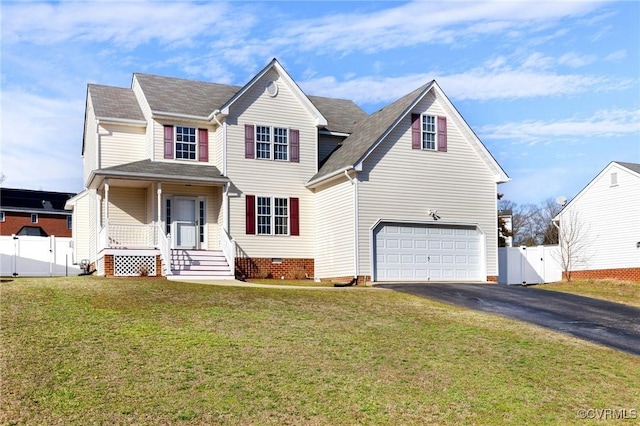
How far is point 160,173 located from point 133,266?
3.46 m

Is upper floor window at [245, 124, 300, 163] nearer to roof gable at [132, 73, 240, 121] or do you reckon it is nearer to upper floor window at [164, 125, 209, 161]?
upper floor window at [164, 125, 209, 161]

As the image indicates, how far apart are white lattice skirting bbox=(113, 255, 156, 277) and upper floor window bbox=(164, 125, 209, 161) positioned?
429 centimetres

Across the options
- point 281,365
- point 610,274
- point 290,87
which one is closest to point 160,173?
point 290,87

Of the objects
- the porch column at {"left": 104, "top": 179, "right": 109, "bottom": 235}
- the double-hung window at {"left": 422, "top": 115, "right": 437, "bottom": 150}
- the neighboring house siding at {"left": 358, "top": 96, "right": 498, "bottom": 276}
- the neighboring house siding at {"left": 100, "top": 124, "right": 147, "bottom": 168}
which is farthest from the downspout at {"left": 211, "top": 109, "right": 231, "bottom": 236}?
the double-hung window at {"left": 422, "top": 115, "right": 437, "bottom": 150}

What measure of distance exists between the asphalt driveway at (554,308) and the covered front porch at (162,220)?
6.85 meters

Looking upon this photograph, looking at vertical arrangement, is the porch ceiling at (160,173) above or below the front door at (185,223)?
above

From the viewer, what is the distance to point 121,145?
1139 inches

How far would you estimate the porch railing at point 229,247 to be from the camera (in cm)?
2698

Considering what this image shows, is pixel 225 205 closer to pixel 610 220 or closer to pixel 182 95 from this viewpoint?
pixel 182 95

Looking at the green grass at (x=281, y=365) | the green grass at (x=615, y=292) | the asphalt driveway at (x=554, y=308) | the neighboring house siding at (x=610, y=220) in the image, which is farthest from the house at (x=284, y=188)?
the neighboring house siding at (x=610, y=220)

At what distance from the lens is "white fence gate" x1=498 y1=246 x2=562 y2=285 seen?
3556cm

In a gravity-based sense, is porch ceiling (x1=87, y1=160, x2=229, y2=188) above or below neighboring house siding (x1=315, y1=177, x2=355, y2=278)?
above

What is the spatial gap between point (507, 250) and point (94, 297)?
2204cm

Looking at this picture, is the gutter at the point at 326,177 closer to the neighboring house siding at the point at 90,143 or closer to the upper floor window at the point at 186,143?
the upper floor window at the point at 186,143
